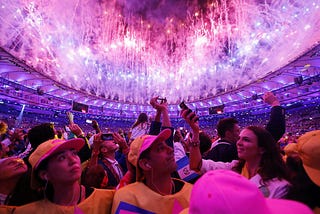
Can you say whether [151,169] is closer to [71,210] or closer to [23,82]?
[71,210]

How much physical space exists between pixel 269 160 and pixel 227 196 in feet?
6.37

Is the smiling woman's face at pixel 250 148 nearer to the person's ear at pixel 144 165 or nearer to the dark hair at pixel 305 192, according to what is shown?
the dark hair at pixel 305 192

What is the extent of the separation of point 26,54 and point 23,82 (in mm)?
9514

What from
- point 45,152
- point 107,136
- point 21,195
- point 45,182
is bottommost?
point 21,195

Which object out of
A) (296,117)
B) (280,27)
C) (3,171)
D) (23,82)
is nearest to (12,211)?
(3,171)

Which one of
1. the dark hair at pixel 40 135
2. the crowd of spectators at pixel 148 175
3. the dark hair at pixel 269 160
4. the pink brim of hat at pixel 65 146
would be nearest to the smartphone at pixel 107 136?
the crowd of spectators at pixel 148 175

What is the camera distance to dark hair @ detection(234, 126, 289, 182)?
7.87 ft

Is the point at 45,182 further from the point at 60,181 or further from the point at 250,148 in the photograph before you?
the point at 250,148

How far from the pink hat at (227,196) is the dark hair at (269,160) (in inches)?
59.8

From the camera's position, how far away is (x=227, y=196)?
0.90m

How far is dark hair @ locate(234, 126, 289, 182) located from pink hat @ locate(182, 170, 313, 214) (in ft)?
4.99

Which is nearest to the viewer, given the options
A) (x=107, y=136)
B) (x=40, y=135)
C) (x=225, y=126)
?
(x=40, y=135)

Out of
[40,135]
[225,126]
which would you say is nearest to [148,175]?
[225,126]

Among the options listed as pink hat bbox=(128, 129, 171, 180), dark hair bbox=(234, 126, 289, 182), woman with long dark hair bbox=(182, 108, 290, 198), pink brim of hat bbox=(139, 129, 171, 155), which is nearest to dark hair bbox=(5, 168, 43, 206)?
pink hat bbox=(128, 129, 171, 180)
